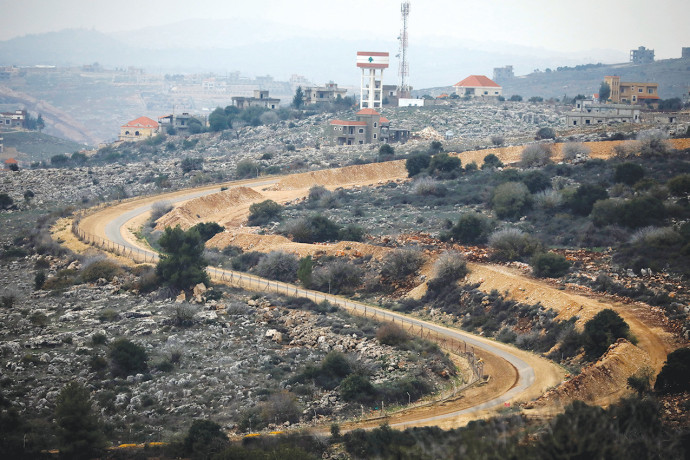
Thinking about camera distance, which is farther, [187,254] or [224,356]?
[187,254]

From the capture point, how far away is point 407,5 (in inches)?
4670

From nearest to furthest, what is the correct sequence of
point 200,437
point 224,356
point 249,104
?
point 200,437
point 224,356
point 249,104

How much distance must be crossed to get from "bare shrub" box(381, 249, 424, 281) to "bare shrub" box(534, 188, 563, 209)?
13.8 metres

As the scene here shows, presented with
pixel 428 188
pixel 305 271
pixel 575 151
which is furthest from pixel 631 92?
pixel 305 271

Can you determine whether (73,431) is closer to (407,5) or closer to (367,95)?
(367,95)

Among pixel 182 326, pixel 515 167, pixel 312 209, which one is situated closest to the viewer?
pixel 182 326

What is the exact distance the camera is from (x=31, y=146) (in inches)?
5320

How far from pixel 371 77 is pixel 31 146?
207ft

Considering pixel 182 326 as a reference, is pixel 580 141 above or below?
above

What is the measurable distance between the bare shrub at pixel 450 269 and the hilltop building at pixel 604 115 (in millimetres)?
53121

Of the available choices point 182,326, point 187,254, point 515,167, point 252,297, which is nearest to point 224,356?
point 182,326

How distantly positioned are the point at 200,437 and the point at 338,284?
2136cm

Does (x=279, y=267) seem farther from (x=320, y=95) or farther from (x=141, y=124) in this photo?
(x=141, y=124)

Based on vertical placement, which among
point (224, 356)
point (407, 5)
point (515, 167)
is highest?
point (407, 5)
